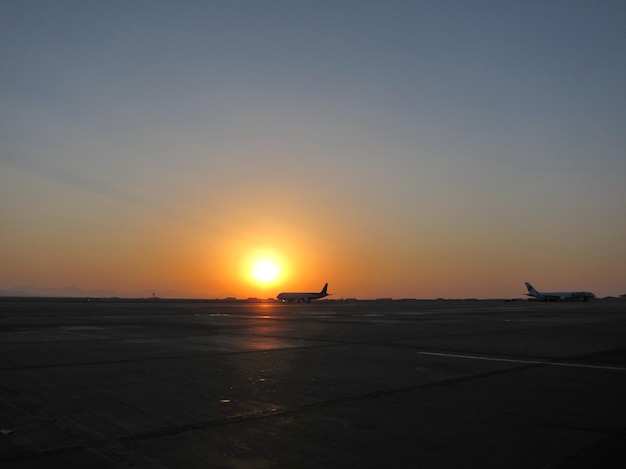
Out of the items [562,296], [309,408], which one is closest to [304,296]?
[562,296]

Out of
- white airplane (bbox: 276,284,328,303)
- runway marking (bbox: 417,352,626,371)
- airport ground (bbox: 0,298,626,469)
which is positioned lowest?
airport ground (bbox: 0,298,626,469)

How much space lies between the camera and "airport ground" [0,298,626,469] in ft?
19.1

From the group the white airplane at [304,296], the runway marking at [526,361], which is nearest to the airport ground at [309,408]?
the runway marking at [526,361]

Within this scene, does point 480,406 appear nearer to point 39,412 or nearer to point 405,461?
point 405,461

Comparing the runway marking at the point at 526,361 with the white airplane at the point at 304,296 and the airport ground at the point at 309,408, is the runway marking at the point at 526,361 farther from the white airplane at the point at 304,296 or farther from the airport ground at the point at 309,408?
the white airplane at the point at 304,296

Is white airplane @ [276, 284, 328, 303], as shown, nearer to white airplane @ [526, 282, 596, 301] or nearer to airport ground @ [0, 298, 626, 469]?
white airplane @ [526, 282, 596, 301]

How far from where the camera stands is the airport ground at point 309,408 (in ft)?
19.1

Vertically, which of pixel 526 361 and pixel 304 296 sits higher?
pixel 304 296

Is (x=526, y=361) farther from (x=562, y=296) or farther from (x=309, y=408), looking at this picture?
(x=562, y=296)

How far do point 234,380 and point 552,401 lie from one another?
5.88 meters

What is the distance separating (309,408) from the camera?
8.00m

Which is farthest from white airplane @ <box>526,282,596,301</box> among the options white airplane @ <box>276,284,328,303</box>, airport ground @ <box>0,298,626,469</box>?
airport ground @ <box>0,298,626,469</box>

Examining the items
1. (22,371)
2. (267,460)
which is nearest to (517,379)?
(267,460)

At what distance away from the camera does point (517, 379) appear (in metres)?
10.7
